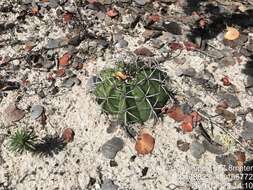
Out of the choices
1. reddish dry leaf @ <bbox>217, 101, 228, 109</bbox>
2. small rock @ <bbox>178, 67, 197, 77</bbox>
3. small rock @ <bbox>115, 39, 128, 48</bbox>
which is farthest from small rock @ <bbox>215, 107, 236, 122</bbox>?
small rock @ <bbox>115, 39, 128, 48</bbox>

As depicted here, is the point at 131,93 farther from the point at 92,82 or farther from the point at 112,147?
the point at 92,82

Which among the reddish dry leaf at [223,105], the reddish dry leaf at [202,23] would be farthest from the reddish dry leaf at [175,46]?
the reddish dry leaf at [223,105]

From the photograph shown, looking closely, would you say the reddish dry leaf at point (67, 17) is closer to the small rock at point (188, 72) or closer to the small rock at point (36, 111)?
the small rock at point (36, 111)

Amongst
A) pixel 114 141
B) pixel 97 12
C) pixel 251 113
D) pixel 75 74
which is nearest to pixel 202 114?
pixel 251 113

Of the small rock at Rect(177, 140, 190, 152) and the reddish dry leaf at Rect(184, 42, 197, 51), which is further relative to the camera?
the reddish dry leaf at Rect(184, 42, 197, 51)

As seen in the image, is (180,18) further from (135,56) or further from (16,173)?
(16,173)

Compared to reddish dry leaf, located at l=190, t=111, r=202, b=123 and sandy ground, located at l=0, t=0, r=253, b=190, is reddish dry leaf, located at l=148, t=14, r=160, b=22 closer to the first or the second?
sandy ground, located at l=0, t=0, r=253, b=190
